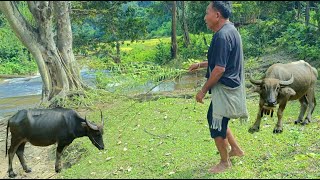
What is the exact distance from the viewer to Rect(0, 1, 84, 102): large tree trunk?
10.1m

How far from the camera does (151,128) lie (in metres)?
8.44

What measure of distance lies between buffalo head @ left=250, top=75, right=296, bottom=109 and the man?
4.17ft

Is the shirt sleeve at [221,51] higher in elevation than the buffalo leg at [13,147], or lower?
higher

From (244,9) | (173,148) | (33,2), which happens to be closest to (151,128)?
(173,148)

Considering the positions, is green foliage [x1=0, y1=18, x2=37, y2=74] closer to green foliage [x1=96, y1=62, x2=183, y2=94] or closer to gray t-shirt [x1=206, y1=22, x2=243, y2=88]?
green foliage [x1=96, y1=62, x2=183, y2=94]

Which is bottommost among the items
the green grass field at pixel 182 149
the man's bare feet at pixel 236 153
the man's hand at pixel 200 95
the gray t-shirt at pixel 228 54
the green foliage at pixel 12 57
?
the green foliage at pixel 12 57

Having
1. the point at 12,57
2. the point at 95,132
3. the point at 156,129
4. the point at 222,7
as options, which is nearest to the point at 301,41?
the point at 156,129

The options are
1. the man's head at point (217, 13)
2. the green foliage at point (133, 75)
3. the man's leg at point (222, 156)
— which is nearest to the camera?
the man's head at point (217, 13)

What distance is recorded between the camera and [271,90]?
247 inches

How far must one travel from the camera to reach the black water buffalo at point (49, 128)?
6.01 meters

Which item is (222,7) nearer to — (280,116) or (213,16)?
(213,16)

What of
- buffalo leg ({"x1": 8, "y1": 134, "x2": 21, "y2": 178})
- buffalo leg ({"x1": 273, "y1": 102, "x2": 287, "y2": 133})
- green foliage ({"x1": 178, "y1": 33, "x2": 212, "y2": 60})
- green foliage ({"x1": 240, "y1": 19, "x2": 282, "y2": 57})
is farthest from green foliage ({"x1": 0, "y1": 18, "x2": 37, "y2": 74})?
buffalo leg ({"x1": 273, "y1": 102, "x2": 287, "y2": 133})

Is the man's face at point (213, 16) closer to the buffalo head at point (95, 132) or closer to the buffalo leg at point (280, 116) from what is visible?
the buffalo head at point (95, 132)

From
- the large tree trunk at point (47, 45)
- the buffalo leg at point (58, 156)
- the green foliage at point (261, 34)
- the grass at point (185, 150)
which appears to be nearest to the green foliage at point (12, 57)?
the green foliage at point (261, 34)
